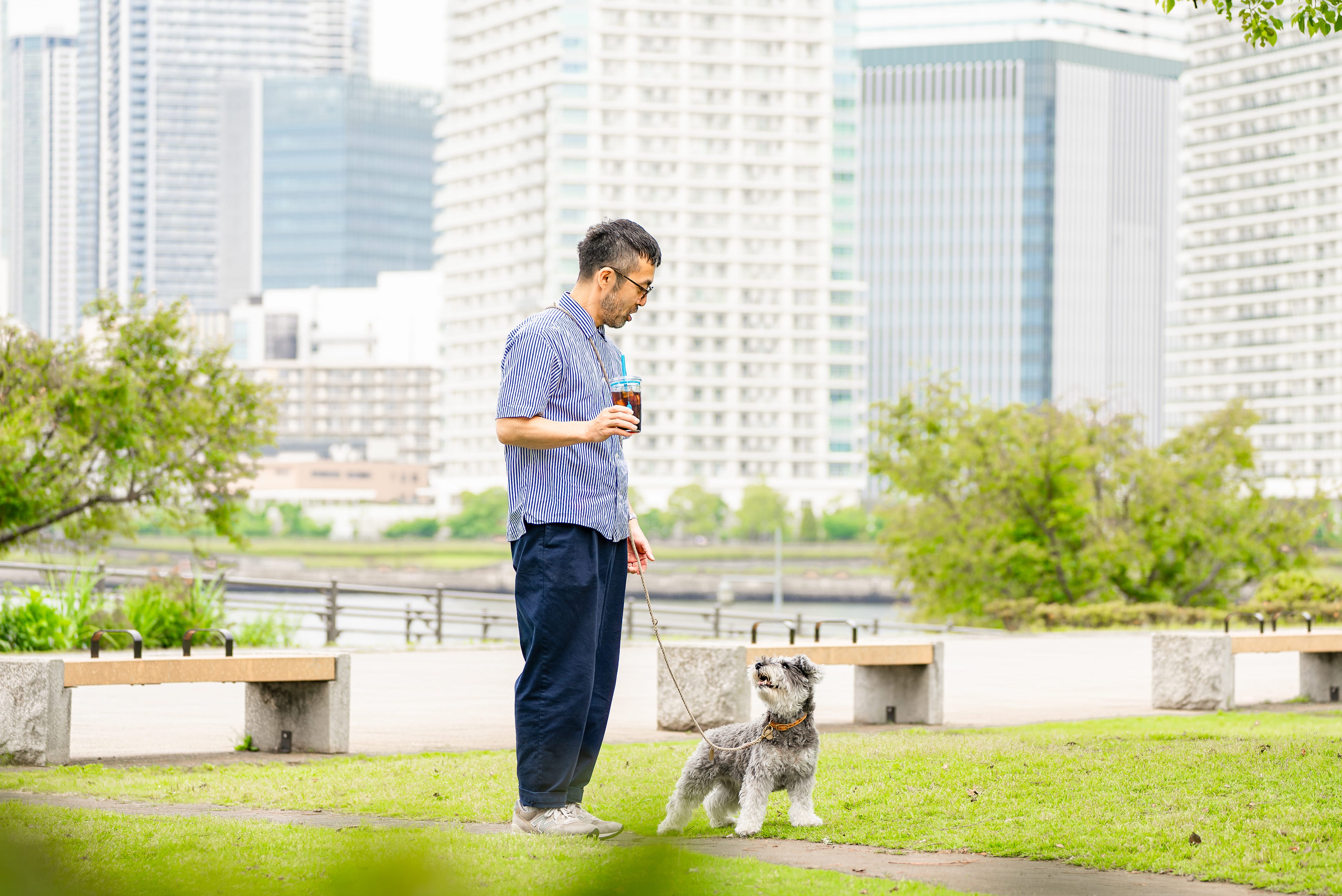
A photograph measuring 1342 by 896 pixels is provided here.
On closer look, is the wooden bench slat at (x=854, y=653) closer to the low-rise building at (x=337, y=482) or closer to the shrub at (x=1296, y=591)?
the shrub at (x=1296, y=591)

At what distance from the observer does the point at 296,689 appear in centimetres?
848

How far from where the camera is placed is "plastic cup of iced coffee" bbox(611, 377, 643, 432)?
4.71 meters

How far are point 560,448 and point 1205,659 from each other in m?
8.91

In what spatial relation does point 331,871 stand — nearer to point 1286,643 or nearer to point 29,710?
point 29,710

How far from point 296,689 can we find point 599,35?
12731 cm

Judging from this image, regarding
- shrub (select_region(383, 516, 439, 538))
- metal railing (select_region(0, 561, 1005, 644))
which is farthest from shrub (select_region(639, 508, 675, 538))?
metal railing (select_region(0, 561, 1005, 644))

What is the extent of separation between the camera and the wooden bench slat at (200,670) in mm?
7488

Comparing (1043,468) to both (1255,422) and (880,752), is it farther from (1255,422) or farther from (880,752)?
(880,752)

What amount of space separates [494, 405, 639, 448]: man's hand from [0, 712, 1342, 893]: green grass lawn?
3.93 feet

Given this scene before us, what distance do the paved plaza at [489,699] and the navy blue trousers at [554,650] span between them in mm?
3756

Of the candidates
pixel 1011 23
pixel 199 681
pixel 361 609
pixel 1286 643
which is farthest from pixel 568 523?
pixel 1011 23

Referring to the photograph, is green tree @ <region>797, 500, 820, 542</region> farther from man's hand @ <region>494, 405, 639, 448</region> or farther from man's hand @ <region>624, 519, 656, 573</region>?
man's hand @ <region>494, 405, 639, 448</region>

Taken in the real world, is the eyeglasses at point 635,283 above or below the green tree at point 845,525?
above

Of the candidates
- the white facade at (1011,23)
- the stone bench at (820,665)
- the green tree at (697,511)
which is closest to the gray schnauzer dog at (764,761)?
the stone bench at (820,665)
